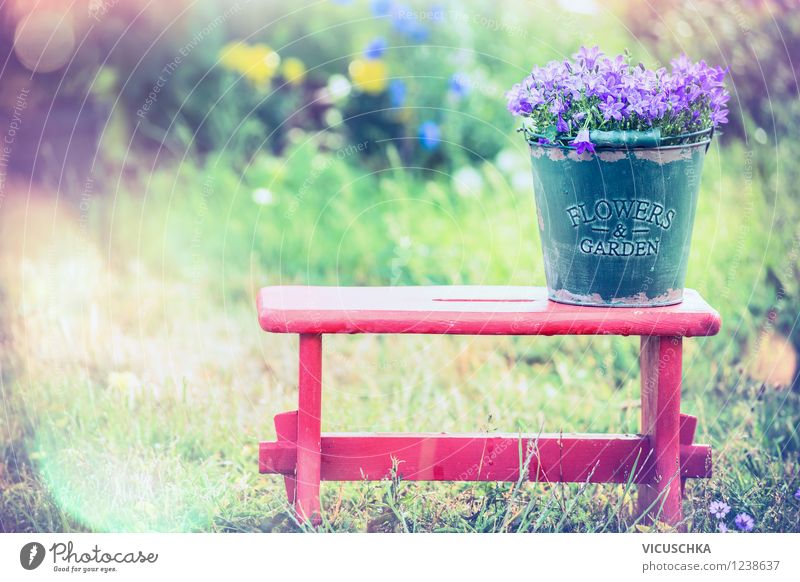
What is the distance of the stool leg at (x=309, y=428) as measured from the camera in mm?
2291

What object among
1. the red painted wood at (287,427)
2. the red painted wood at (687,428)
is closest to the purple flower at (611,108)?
the red painted wood at (687,428)

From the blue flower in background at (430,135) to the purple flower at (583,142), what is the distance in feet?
7.14

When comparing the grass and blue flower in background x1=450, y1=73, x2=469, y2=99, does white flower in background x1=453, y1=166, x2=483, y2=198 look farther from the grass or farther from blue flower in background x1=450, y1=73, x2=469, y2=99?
blue flower in background x1=450, y1=73, x2=469, y2=99

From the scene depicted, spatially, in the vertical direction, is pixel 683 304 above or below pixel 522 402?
above

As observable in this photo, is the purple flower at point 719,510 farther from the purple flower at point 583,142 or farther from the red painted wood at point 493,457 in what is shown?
the purple flower at point 583,142

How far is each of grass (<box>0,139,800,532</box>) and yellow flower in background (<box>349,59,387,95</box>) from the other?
12.6 inches

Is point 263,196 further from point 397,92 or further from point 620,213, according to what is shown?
point 620,213

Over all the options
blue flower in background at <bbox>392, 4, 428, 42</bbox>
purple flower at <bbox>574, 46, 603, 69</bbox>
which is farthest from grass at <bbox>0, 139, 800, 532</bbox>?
purple flower at <bbox>574, 46, 603, 69</bbox>

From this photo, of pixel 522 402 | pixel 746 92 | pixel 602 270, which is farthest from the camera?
pixel 746 92
